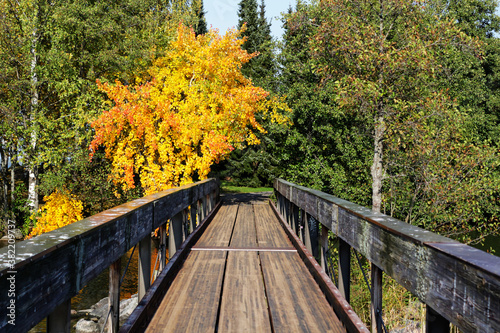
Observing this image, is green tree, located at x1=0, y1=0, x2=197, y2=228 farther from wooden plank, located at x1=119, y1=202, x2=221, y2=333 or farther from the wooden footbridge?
the wooden footbridge

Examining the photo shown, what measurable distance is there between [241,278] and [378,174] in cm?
930

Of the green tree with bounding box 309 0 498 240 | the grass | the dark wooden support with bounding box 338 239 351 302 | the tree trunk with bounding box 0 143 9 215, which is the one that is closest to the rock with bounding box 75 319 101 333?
the dark wooden support with bounding box 338 239 351 302

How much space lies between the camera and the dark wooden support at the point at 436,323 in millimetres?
1864

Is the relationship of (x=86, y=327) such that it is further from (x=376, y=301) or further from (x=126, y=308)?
(x=376, y=301)

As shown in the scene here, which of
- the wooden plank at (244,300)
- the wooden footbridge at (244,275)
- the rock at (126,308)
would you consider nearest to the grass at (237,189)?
the rock at (126,308)

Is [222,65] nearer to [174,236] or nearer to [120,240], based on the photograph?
[174,236]

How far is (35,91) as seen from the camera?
15.0 m

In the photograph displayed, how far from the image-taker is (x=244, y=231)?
7.11 meters

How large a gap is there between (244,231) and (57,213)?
989 cm

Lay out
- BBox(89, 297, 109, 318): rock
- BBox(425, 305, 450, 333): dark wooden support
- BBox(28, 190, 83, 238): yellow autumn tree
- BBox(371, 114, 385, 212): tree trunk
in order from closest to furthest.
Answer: BBox(425, 305, 450, 333): dark wooden support → BBox(89, 297, 109, 318): rock → BBox(371, 114, 385, 212): tree trunk → BBox(28, 190, 83, 238): yellow autumn tree

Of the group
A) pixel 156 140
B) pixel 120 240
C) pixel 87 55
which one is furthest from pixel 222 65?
pixel 120 240

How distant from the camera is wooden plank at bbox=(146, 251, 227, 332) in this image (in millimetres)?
2943

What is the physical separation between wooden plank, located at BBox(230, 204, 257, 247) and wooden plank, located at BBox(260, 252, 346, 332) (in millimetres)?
1203

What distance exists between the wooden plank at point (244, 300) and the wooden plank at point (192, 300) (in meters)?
0.09
